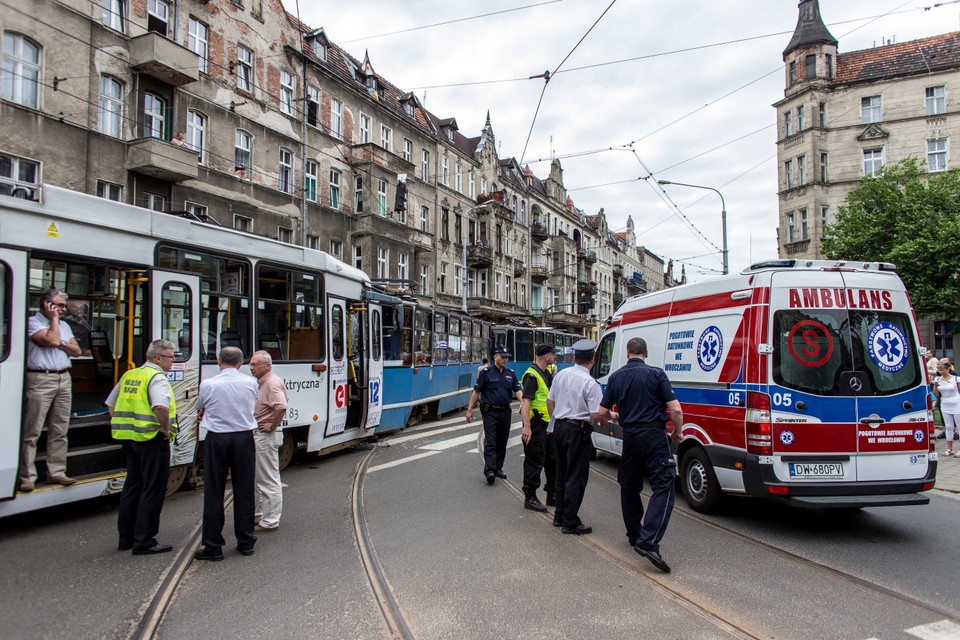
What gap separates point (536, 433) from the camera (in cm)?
778

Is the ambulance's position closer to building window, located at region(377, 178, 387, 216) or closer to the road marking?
the road marking

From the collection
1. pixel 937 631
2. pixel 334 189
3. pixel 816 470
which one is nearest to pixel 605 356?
pixel 816 470

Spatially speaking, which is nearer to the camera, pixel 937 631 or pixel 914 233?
pixel 937 631

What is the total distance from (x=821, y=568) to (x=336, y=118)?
28.0 meters

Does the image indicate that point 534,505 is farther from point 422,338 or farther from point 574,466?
point 422,338

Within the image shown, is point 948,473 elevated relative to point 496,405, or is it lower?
lower

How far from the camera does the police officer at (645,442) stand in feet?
17.2

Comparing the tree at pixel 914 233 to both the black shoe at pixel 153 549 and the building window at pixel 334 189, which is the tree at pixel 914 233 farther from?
the black shoe at pixel 153 549

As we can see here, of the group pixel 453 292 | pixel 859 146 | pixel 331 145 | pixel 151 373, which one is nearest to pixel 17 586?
pixel 151 373

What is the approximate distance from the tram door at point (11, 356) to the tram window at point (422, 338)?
9.98 m

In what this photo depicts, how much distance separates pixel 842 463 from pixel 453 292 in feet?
115

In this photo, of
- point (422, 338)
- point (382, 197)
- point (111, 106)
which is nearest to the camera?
point (422, 338)

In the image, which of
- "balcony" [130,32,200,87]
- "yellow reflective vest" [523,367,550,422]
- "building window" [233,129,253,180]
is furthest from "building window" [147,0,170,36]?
"yellow reflective vest" [523,367,550,422]

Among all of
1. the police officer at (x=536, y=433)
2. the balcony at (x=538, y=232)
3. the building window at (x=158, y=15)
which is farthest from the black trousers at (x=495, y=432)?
the balcony at (x=538, y=232)
